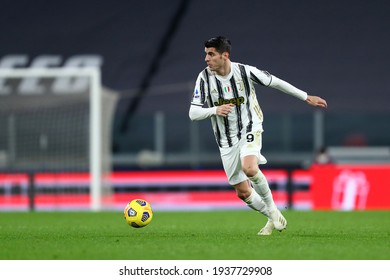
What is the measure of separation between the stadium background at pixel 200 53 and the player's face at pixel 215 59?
13.9m

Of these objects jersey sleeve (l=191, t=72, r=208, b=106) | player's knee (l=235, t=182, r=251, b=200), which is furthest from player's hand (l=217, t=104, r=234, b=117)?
player's knee (l=235, t=182, r=251, b=200)

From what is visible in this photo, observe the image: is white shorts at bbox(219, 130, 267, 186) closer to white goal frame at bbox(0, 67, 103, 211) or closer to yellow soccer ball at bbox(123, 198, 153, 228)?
yellow soccer ball at bbox(123, 198, 153, 228)

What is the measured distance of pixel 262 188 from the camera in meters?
8.46

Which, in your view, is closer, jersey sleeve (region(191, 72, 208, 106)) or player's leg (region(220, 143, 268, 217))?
jersey sleeve (region(191, 72, 208, 106))

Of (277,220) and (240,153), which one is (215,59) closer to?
(240,153)

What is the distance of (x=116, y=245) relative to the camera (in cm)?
751

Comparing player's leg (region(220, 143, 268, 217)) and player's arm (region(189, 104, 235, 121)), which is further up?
player's arm (region(189, 104, 235, 121))

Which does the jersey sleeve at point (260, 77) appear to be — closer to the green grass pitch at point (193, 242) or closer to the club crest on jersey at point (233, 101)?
the club crest on jersey at point (233, 101)

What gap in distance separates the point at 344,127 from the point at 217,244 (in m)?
15.4

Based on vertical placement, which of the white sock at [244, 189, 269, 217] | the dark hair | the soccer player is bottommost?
the white sock at [244, 189, 269, 217]

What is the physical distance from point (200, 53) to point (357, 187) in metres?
11.2

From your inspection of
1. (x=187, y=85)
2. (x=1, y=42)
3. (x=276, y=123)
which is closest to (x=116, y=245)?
(x=276, y=123)

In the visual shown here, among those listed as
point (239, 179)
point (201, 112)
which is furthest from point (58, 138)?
point (201, 112)

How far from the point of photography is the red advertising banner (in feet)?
53.2
